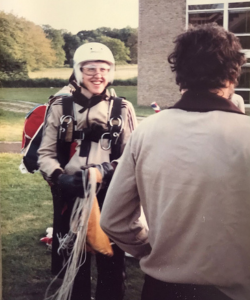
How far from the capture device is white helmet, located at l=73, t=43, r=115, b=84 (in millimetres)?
1640

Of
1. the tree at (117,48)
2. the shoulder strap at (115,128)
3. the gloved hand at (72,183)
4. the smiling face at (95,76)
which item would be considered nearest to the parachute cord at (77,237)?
the gloved hand at (72,183)

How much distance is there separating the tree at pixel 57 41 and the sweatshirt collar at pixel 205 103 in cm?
81

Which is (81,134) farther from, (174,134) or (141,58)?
(174,134)

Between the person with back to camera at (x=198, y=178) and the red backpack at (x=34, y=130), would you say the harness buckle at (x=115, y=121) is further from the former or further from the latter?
the person with back to camera at (x=198, y=178)

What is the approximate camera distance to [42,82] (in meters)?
1.82

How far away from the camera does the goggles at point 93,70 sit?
1.62 metres

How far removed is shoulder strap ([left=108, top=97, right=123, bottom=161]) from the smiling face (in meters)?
0.09

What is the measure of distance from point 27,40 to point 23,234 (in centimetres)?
103

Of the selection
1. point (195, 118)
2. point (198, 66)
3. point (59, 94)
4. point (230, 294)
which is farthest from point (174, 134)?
point (59, 94)

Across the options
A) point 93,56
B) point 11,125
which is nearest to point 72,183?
point 11,125

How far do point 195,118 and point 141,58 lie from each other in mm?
729

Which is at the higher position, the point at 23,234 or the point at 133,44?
the point at 133,44

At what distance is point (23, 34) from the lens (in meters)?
1.82

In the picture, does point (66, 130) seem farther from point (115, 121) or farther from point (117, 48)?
point (117, 48)
